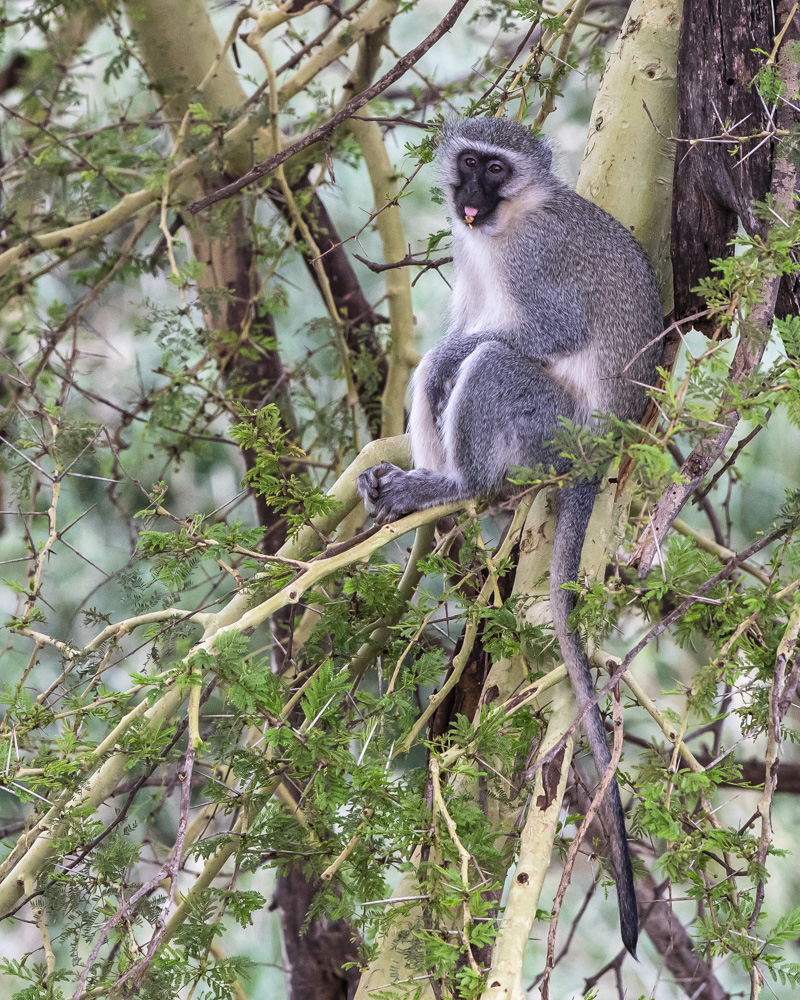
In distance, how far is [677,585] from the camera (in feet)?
4.98

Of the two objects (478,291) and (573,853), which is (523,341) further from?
(573,853)

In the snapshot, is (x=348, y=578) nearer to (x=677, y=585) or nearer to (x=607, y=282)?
(x=677, y=585)

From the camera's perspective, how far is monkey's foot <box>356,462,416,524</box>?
2377 millimetres

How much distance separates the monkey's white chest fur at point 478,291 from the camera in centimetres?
256

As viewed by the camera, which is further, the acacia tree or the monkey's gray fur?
the monkey's gray fur

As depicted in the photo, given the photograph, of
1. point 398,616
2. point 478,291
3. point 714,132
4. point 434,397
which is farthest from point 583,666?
point 478,291

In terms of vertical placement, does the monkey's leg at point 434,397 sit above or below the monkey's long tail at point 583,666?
above

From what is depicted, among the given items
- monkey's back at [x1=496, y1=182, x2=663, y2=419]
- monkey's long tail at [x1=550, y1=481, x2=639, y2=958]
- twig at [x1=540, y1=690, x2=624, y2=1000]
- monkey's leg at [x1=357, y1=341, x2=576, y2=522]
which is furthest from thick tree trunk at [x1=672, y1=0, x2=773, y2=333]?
twig at [x1=540, y1=690, x2=624, y2=1000]

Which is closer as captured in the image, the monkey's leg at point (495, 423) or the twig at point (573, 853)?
the twig at point (573, 853)

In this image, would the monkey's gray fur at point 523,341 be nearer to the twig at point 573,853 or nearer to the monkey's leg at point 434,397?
the monkey's leg at point 434,397

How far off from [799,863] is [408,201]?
4.22 meters

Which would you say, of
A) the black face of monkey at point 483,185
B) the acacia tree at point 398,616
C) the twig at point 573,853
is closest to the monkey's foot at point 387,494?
the acacia tree at point 398,616

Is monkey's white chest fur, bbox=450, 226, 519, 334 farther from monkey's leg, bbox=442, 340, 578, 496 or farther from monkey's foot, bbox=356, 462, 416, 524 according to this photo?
monkey's foot, bbox=356, 462, 416, 524

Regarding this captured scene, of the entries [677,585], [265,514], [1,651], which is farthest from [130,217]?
[677,585]
